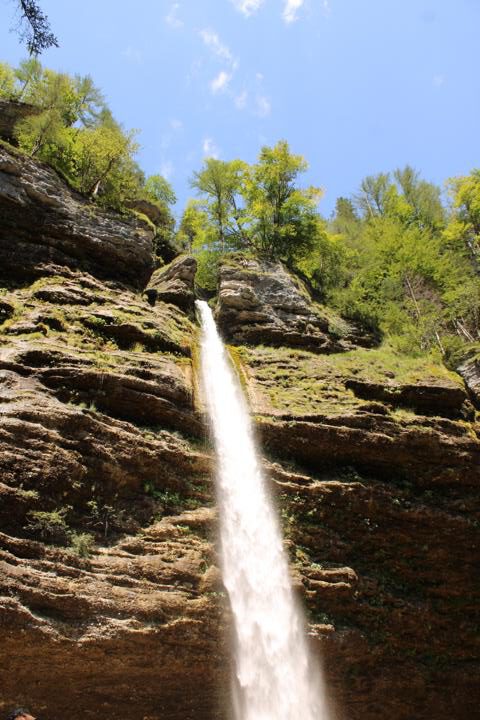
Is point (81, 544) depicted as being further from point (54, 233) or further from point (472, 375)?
point (472, 375)

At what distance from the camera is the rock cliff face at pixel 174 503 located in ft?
24.7

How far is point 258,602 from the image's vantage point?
8891 mm

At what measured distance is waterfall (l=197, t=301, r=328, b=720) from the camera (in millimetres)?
8398

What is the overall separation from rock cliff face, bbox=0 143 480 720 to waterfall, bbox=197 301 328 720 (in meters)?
0.32

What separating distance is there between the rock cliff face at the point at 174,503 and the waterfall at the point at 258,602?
325 mm

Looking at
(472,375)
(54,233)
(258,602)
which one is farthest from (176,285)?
(258,602)

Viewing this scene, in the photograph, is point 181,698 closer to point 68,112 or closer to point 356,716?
point 356,716

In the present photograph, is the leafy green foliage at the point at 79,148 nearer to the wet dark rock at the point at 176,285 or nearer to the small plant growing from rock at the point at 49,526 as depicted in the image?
the wet dark rock at the point at 176,285

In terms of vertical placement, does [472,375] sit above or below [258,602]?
above

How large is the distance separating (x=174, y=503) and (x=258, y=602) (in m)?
2.45

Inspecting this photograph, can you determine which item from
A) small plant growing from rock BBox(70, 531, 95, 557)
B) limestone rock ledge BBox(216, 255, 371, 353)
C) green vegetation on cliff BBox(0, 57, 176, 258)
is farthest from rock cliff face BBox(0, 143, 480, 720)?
green vegetation on cliff BBox(0, 57, 176, 258)

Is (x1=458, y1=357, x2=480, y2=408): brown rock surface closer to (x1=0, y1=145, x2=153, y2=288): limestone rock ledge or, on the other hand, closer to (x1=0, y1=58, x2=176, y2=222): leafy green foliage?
(x1=0, y1=145, x2=153, y2=288): limestone rock ledge

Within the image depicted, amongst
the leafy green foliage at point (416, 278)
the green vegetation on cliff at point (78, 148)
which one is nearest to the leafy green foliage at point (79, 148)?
the green vegetation on cliff at point (78, 148)

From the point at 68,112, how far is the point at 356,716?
2721cm
